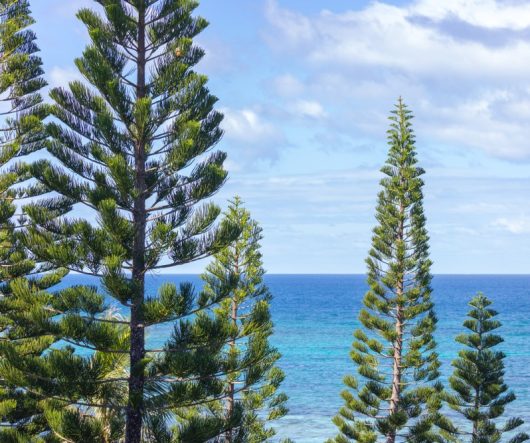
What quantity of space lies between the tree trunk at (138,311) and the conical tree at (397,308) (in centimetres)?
991

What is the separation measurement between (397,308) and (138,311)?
10.7 metres

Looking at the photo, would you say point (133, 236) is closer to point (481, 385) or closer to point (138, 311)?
point (138, 311)

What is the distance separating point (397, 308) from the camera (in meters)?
19.5

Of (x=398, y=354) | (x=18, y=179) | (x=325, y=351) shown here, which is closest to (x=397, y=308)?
(x=398, y=354)

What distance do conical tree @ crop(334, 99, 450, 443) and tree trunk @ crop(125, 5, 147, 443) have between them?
32.5 ft

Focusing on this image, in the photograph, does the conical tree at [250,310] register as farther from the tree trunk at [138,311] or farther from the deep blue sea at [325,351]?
the deep blue sea at [325,351]

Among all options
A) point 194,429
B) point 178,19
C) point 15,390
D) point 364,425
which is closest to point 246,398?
point 364,425

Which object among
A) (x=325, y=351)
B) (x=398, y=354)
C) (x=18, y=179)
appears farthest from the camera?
(x=325, y=351)

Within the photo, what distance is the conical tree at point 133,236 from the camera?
388 inches

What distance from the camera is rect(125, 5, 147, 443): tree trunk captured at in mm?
9875

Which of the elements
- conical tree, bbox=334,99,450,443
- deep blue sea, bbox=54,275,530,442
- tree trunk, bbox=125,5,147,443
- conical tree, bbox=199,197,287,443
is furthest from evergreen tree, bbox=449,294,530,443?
tree trunk, bbox=125,5,147,443

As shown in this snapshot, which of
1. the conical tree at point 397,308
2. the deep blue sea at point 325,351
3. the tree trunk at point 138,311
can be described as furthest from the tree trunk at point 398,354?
the tree trunk at point 138,311

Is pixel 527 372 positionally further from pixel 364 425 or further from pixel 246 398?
pixel 246 398

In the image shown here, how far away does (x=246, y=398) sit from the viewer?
1714 centimetres
